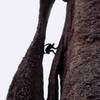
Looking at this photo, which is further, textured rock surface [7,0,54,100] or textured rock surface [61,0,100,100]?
textured rock surface [7,0,54,100]

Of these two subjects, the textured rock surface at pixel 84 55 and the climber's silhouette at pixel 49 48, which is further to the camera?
the climber's silhouette at pixel 49 48

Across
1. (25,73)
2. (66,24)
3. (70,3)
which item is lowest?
(25,73)

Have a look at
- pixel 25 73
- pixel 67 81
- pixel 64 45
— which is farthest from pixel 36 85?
pixel 67 81

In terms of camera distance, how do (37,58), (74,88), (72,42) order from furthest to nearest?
(37,58)
(72,42)
(74,88)

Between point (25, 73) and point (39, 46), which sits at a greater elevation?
point (39, 46)

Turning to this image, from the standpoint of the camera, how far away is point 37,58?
3.17 metres

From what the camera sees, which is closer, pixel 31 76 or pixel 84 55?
pixel 84 55

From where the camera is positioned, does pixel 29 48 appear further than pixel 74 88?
Yes

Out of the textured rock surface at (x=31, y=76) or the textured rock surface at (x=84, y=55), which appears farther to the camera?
the textured rock surface at (x=31, y=76)

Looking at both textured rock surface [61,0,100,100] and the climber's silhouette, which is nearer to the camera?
textured rock surface [61,0,100,100]

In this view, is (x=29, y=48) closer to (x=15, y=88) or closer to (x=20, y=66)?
(x=20, y=66)

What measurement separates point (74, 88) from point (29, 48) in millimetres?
1003

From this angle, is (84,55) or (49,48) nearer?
(84,55)

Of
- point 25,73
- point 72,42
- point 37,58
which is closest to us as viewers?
point 72,42
